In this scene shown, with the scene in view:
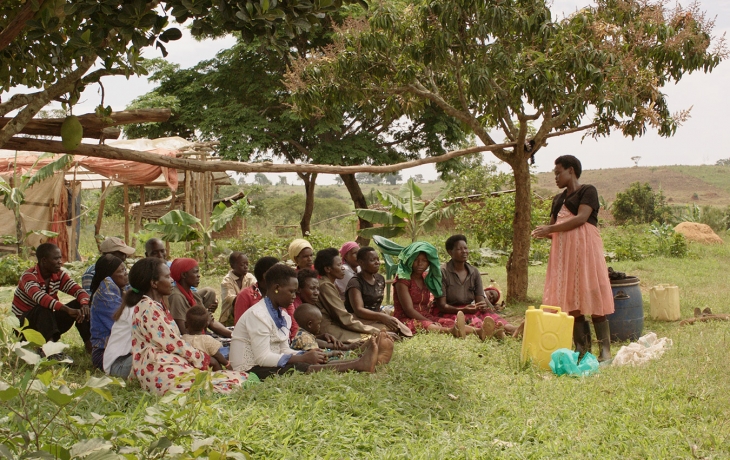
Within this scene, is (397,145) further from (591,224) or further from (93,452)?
(93,452)

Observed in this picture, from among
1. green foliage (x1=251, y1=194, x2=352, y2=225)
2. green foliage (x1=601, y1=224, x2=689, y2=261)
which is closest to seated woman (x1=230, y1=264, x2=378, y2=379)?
green foliage (x1=601, y1=224, x2=689, y2=261)

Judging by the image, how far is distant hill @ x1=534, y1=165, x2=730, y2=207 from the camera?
149 ft

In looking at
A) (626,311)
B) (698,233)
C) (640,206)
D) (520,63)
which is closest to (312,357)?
(626,311)

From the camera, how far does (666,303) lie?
743 centimetres

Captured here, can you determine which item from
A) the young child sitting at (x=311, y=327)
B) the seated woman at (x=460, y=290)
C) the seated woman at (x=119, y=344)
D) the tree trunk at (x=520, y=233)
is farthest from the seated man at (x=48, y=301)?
the tree trunk at (x=520, y=233)

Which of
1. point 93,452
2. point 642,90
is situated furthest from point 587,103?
point 93,452

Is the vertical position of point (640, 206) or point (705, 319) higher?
point (640, 206)

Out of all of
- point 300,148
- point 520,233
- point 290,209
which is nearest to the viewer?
point 520,233

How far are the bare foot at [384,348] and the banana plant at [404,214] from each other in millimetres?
6284

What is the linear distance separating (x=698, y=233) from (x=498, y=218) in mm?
8031

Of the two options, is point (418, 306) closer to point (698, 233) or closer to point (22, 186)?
point (22, 186)

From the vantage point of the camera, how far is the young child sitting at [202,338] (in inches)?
200

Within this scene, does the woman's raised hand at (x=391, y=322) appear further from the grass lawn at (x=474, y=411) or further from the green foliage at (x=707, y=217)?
the green foliage at (x=707, y=217)

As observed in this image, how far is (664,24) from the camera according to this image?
25.8ft
